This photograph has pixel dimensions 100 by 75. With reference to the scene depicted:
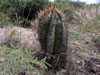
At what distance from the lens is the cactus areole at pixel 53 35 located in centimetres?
255

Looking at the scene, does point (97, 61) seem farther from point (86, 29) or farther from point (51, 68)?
point (86, 29)

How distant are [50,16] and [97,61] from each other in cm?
97

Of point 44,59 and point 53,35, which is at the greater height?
point 53,35

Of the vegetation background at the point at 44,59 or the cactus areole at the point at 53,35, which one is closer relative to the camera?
the vegetation background at the point at 44,59

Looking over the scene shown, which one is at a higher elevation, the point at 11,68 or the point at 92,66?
the point at 11,68

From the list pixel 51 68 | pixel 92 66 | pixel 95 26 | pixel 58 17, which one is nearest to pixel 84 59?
pixel 92 66

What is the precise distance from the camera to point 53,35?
100 inches

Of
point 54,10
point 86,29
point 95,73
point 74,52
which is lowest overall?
point 95,73

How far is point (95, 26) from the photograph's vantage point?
152 inches

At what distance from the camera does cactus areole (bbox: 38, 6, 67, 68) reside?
255 cm

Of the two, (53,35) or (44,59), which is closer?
(44,59)

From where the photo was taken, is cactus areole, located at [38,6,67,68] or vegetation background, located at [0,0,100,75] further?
cactus areole, located at [38,6,67,68]

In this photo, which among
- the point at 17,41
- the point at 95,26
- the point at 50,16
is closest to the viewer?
the point at 50,16

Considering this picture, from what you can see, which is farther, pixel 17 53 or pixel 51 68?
pixel 51 68
